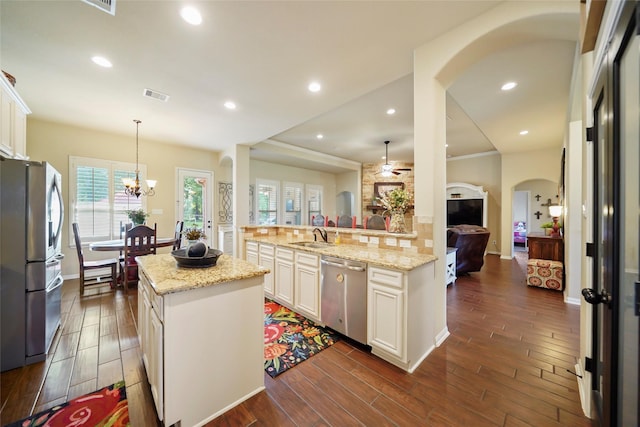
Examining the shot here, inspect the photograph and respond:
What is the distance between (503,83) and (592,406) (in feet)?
11.4

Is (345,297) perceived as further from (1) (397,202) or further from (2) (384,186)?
(2) (384,186)

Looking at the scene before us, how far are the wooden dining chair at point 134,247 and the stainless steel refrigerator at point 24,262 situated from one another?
62.7 inches

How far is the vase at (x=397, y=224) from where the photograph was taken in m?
2.65

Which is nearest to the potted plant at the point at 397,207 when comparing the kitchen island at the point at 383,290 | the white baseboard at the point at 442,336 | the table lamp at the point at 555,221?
the kitchen island at the point at 383,290

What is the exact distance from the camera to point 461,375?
1.87 metres

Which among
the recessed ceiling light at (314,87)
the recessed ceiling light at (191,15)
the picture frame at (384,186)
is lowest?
the picture frame at (384,186)

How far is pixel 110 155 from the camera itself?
4.88m

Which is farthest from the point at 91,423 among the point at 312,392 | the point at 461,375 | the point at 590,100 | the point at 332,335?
the point at 590,100

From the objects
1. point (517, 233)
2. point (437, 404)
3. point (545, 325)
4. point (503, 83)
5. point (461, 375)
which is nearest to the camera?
point (437, 404)

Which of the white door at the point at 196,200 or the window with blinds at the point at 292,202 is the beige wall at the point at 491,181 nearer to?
the window with blinds at the point at 292,202

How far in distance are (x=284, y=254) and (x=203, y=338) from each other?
169cm

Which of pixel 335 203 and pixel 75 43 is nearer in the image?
pixel 75 43

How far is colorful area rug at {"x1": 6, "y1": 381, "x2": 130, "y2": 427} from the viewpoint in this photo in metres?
1.44

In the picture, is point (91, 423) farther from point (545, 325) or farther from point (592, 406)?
point (545, 325)
